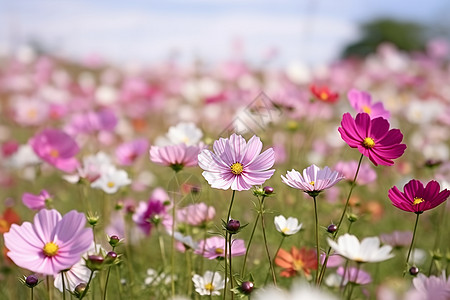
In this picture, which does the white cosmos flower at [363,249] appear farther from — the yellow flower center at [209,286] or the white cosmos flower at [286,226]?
the yellow flower center at [209,286]

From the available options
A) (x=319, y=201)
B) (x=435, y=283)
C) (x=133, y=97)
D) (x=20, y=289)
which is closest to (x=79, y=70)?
(x=133, y=97)

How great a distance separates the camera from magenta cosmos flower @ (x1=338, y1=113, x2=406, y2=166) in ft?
2.83

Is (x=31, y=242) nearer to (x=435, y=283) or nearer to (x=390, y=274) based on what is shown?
(x=435, y=283)

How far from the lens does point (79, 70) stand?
9234mm

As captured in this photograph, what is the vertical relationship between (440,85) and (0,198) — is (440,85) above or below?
above

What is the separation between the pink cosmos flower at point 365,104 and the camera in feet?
3.75

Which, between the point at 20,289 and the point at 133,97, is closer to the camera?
the point at 20,289

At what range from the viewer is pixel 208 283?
39.6 inches

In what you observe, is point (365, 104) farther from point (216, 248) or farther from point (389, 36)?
point (389, 36)

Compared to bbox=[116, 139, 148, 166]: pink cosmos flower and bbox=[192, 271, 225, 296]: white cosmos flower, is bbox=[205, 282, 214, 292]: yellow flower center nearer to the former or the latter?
bbox=[192, 271, 225, 296]: white cosmos flower

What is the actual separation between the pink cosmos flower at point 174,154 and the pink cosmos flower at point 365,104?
0.36 meters

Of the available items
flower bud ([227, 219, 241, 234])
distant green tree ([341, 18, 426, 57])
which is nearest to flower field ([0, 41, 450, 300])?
flower bud ([227, 219, 241, 234])

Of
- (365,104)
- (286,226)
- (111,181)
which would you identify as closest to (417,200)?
(286,226)

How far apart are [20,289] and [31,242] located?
537 mm
